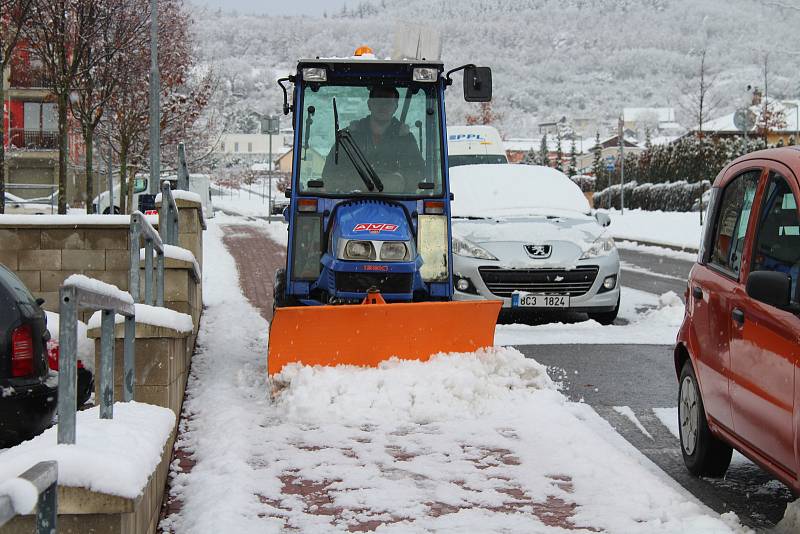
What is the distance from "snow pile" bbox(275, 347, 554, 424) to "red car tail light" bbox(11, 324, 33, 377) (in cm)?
175

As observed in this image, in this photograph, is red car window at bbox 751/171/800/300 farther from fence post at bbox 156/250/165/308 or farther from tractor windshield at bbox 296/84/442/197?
fence post at bbox 156/250/165/308

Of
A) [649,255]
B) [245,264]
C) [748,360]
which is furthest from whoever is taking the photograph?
[649,255]

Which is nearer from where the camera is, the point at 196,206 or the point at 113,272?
the point at 113,272

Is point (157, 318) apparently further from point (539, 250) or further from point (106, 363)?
point (539, 250)

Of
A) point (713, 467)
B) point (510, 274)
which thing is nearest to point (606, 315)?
point (510, 274)

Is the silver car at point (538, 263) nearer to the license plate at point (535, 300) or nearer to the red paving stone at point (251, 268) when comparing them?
the license plate at point (535, 300)

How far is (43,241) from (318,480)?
5451mm

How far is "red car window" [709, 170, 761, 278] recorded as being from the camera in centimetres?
553

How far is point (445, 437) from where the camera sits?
659cm

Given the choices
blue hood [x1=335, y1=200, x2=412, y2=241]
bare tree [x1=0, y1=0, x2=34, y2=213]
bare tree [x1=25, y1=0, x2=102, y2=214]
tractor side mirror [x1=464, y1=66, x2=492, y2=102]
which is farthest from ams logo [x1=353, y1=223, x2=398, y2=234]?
bare tree [x1=25, y1=0, x2=102, y2=214]

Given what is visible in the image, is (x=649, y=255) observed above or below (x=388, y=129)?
below

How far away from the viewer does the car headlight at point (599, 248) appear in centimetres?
1177

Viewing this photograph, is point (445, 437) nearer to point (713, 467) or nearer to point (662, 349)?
point (713, 467)

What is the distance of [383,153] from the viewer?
28.2 feet
